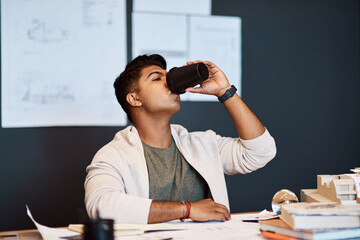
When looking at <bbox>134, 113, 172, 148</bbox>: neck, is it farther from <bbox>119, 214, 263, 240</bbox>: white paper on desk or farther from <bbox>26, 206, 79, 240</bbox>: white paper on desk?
<bbox>26, 206, 79, 240</bbox>: white paper on desk

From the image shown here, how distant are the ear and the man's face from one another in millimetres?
21

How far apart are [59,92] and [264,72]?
5.11 ft

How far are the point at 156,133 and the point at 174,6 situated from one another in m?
1.44

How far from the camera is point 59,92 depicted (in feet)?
9.87

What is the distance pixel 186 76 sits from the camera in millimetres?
1870

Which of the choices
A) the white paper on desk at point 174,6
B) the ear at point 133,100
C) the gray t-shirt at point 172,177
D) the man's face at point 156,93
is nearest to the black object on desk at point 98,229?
the gray t-shirt at point 172,177

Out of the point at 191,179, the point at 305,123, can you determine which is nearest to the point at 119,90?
the point at 191,179

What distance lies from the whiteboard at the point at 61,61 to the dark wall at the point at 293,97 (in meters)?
0.19

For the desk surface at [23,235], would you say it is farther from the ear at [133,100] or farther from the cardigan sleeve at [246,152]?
the cardigan sleeve at [246,152]

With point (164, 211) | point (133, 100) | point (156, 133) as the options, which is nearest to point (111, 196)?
point (164, 211)

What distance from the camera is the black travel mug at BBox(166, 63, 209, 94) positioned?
1.84 metres

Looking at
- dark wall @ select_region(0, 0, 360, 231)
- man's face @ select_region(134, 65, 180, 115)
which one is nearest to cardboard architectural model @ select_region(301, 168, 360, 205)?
man's face @ select_region(134, 65, 180, 115)

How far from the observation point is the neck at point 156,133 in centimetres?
211

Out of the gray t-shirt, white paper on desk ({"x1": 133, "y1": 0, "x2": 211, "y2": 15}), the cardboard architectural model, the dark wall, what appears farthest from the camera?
the dark wall
